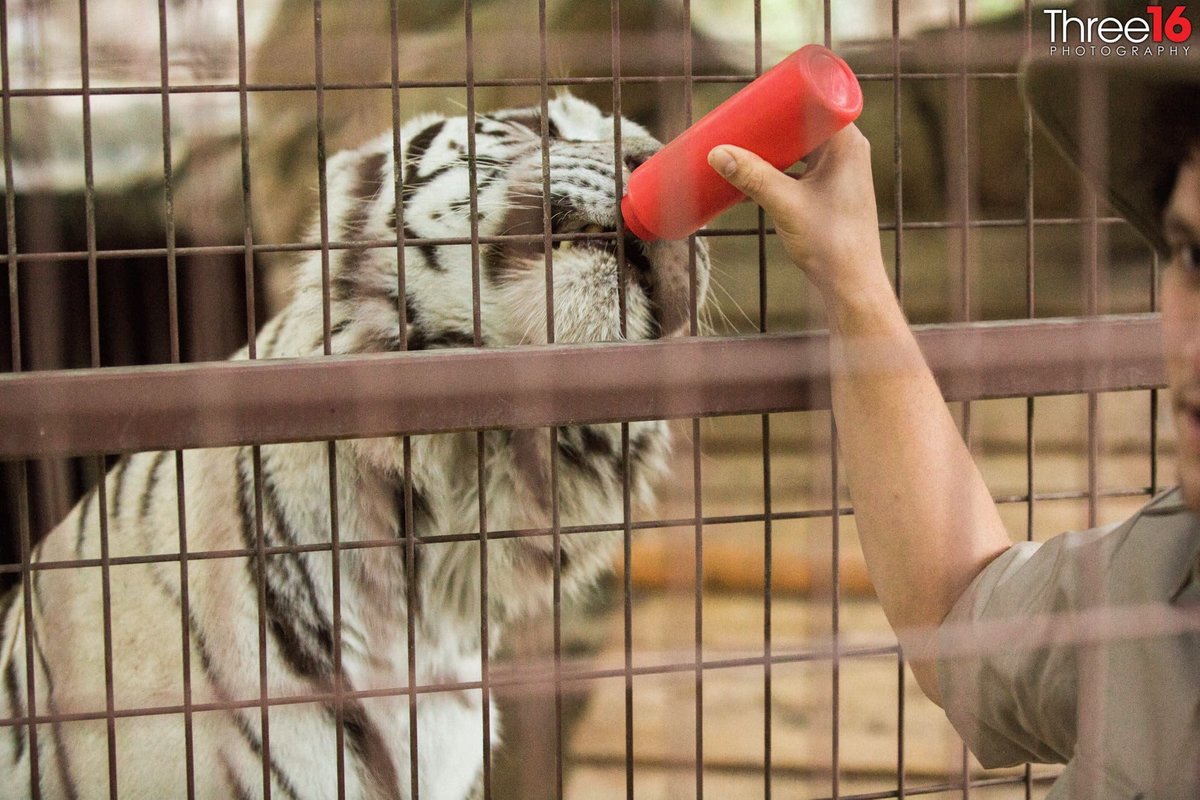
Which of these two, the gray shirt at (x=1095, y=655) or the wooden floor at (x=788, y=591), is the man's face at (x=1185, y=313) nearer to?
the gray shirt at (x=1095, y=655)

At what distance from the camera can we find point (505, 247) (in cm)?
127

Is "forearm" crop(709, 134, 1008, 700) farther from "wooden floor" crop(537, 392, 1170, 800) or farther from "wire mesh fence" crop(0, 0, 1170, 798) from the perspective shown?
"wooden floor" crop(537, 392, 1170, 800)

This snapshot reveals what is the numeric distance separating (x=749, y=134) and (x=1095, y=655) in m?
0.49

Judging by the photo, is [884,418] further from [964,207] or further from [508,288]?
[508,288]

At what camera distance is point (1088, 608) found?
2.94 feet

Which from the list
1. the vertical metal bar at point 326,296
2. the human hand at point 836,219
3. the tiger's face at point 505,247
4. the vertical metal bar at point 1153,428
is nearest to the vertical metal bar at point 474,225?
the tiger's face at point 505,247

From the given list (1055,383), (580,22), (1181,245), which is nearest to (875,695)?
(580,22)

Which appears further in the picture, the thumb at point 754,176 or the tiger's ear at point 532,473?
the tiger's ear at point 532,473

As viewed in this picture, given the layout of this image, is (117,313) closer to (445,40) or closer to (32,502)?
(32,502)

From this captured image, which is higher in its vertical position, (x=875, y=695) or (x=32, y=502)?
(x=32, y=502)

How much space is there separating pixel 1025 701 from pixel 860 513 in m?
0.21

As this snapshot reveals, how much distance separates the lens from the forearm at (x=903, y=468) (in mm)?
1006

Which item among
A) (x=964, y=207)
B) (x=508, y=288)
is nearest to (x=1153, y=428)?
(x=964, y=207)

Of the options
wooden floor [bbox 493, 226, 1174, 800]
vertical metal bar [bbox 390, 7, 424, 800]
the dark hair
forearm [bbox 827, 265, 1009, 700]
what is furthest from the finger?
wooden floor [bbox 493, 226, 1174, 800]
